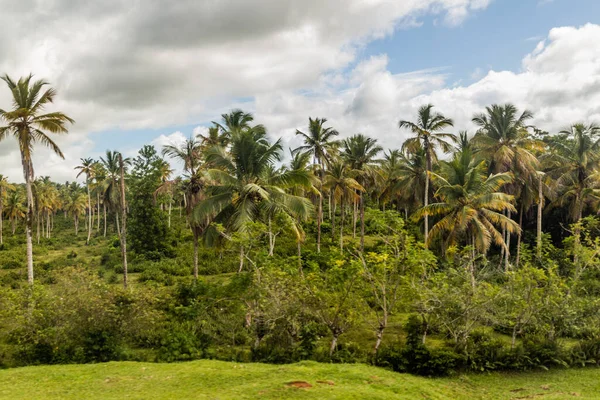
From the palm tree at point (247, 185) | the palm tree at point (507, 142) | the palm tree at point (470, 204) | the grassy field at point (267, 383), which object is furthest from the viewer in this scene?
the palm tree at point (507, 142)

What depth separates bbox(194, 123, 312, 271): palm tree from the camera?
16.5 m

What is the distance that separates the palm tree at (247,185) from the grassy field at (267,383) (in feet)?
18.8

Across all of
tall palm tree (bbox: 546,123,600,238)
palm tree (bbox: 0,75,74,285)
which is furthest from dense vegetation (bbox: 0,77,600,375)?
tall palm tree (bbox: 546,123,600,238)

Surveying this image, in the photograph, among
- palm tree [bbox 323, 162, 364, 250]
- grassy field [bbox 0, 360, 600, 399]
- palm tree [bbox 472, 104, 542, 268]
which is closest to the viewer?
grassy field [bbox 0, 360, 600, 399]

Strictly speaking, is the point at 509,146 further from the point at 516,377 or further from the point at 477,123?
the point at 516,377

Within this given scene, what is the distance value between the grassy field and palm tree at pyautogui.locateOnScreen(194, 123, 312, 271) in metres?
5.72

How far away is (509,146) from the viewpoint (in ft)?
85.0

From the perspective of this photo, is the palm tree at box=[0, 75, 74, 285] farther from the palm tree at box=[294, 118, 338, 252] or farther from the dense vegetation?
the palm tree at box=[294, 118, 338, 252]

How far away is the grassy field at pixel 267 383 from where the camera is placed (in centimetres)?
959

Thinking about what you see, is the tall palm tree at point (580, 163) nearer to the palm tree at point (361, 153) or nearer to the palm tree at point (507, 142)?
the palm tree at point (507, 142)

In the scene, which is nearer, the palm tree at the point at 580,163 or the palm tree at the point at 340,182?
the palm tree at the point at 580,163

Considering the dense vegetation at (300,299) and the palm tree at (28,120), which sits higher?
the palm tree at (28,120)

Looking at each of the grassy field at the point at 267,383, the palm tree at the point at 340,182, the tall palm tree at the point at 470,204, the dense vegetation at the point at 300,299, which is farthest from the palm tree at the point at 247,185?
the palm tree at the point at 340,182

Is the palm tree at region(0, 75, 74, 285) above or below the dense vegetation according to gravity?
above
